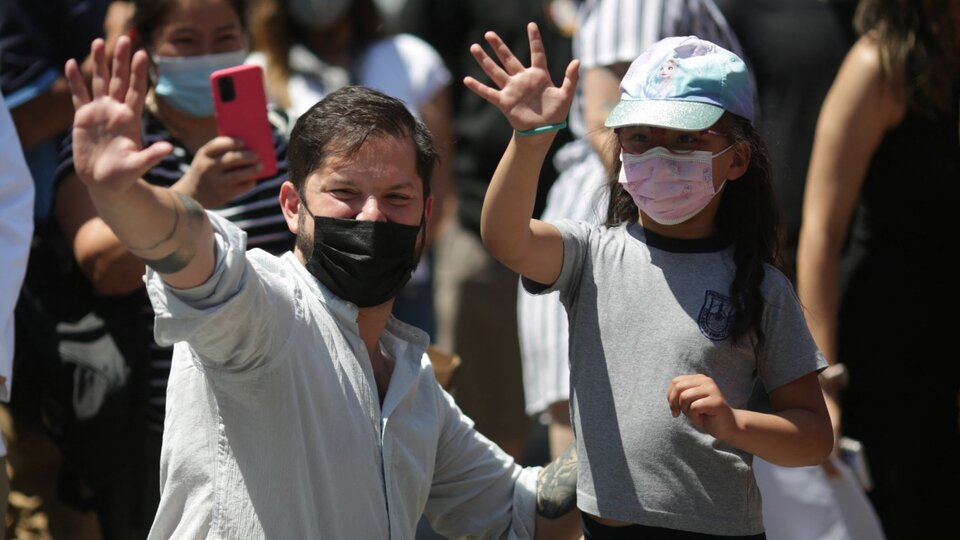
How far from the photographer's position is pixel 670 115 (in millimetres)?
3041

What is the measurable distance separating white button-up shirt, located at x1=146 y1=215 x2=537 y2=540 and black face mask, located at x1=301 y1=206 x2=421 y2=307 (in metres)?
0.03

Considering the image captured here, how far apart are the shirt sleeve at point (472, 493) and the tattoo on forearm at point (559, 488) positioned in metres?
0.04

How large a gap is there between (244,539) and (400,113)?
2.94 feet

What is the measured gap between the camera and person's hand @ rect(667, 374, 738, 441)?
9.09 ft

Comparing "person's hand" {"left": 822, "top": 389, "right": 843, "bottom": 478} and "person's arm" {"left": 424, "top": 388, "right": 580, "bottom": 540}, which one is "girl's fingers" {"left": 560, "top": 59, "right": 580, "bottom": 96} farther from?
"person's hand" {"left": 822, "top": 389, "right": 843, "bottom": 478}

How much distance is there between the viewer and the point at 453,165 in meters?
6.48

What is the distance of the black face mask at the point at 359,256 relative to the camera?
2.95m

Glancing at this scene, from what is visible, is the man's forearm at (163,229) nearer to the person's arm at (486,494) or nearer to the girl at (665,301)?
the girl at (665,301)

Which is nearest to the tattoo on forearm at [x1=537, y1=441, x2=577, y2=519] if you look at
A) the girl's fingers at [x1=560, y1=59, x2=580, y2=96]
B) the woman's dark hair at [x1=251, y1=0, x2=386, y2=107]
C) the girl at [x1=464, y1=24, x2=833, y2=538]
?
the girl at [x1=464, y1=24, x2=833, y2=538]

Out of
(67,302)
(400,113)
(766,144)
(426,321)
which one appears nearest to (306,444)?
(400,113)

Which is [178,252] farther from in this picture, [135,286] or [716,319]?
[135,286]

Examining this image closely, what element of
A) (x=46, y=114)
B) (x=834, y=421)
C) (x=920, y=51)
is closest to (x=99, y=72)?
(x=46, y=114)

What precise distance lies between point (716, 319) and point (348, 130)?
2.63ft

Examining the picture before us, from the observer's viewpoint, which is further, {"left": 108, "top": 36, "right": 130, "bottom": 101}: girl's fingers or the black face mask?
the black face mask
